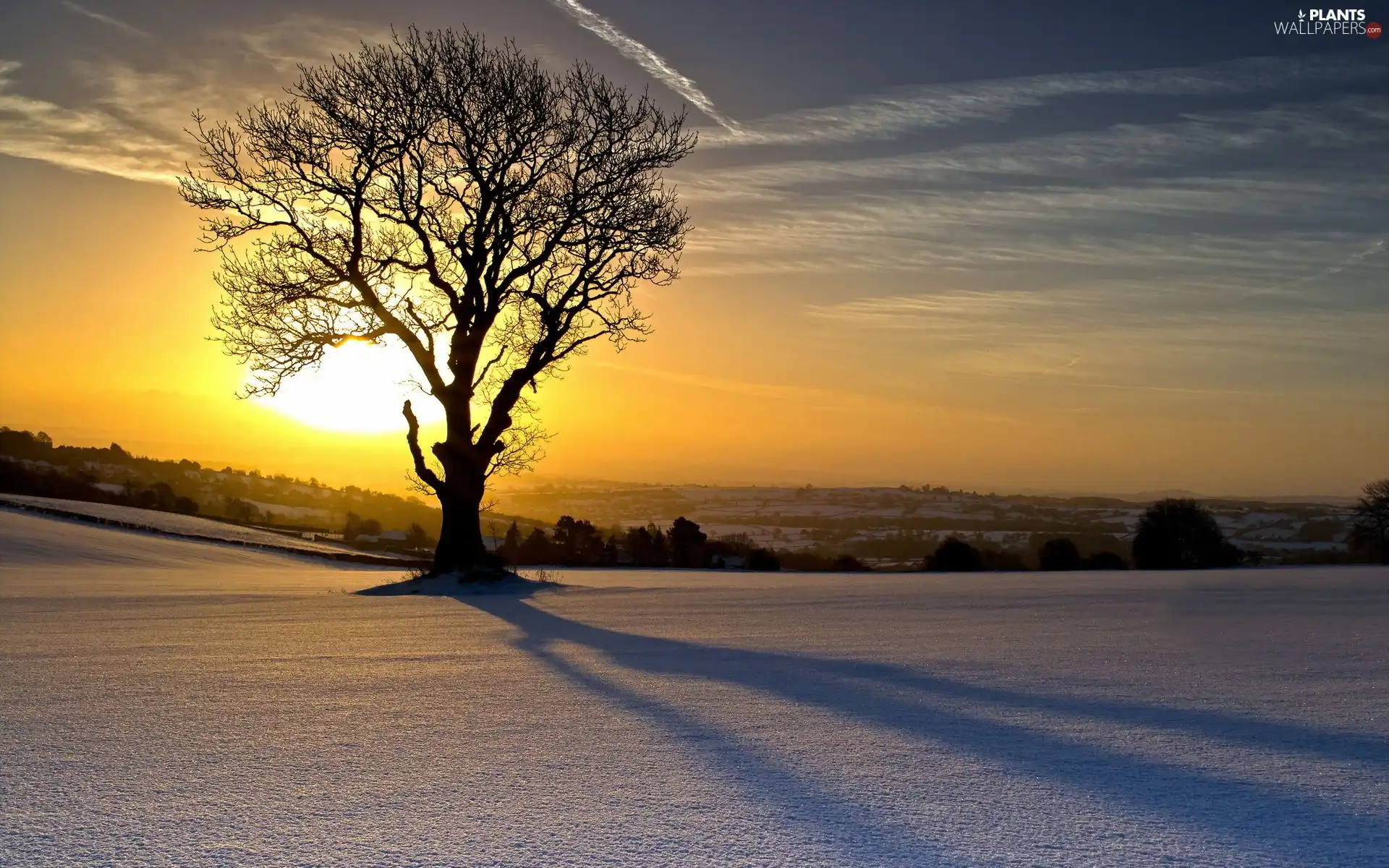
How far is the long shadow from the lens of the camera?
3.12 meters

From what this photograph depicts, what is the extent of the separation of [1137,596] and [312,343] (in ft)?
42.4

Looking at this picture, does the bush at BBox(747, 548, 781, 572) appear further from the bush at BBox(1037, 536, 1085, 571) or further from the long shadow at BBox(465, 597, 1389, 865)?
the long shadow at BBox(465, 597, 1389, 865)

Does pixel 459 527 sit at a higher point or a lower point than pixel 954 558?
higher

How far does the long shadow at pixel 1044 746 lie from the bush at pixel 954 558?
46.3 feet

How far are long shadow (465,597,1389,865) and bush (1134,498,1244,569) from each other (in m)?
15.4

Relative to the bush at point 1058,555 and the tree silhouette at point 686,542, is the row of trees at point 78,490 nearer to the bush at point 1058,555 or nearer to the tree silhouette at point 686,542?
the tree silhouette at point 686,542

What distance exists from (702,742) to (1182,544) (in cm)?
1847

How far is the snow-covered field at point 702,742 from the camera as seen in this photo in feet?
10.0

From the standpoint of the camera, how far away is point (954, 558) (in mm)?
20641

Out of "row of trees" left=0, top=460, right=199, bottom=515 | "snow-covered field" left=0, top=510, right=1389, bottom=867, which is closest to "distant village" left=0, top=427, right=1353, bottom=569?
"row of trees" left=0, top=460, right=199, bottom=515

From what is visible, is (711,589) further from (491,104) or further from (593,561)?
(593,561)

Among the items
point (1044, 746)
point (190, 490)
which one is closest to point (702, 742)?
point (1044, 746)

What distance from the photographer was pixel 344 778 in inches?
148

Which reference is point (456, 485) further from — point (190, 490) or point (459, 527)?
point (190, 490)
